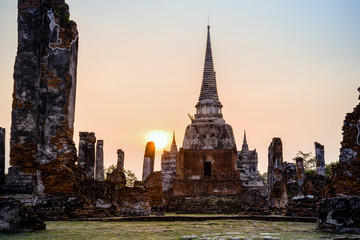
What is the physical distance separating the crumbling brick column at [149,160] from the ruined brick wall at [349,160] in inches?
591

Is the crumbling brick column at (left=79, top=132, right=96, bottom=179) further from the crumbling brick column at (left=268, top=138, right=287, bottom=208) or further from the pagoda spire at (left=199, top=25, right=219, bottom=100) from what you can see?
the pagoda spire at (left=199, top=25, right=219, bottom=100)

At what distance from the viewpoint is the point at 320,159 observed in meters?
21.0

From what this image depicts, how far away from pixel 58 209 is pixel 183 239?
5461mm

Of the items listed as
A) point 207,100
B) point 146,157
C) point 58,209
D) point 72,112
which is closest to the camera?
point 58,209

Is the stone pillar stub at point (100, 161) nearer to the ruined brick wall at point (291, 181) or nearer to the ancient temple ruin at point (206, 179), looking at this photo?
the ancient temple ruin at point (206, 179)

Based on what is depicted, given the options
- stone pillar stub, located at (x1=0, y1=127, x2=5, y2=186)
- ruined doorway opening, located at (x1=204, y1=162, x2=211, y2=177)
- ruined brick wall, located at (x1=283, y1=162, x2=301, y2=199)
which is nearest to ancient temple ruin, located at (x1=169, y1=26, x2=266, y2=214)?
Result: ruined doorway opening, located at (x1=204, y1=162, x2=211, y2=177)

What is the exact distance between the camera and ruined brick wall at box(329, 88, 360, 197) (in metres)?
11.3

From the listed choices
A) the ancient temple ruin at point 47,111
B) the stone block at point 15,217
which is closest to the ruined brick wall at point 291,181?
the ancient temple ruin at point 47,111

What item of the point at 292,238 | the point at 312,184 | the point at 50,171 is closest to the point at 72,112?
the point at 50,171

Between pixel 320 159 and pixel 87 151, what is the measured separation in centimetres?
932

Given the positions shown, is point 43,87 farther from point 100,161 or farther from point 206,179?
point 206,179

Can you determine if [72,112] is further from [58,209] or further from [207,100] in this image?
[207,100]

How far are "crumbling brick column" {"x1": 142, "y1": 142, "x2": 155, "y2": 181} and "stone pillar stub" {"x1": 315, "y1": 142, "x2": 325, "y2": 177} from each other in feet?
27.4

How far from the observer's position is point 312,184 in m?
18.7
